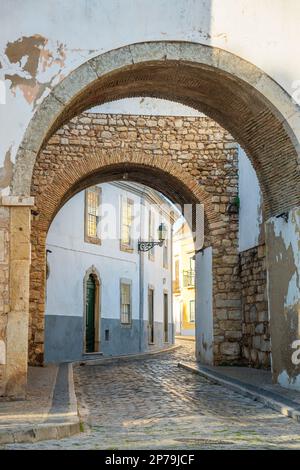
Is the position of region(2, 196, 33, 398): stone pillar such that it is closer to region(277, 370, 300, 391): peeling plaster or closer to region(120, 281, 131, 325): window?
region(277, 370, 300, 391): peeling plaster

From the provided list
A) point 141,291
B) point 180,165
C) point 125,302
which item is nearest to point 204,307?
point 180,165

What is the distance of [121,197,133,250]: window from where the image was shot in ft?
81.5

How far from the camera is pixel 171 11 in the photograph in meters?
9.58

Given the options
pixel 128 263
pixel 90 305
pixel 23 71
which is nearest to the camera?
pixel 23 71

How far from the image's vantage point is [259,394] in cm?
954

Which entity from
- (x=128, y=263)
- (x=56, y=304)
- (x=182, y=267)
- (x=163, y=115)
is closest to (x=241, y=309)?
(x=163, y=115)

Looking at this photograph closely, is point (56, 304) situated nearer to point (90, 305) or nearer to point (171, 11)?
point (90, 305)

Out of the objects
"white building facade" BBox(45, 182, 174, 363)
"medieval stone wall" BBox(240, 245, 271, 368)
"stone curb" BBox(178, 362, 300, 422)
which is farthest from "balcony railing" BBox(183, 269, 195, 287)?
"stone curb" BBox(178, 362, 300, 422)

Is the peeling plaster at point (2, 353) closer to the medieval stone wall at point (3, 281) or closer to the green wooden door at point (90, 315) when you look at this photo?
the medieval stone wall at point (3, 281)

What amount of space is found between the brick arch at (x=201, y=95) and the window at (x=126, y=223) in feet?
45.7

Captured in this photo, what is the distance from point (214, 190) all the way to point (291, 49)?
626cm

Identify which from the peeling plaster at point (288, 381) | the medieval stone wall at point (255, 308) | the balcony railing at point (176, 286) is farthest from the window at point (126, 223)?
the balcony railing at point (176, 286)

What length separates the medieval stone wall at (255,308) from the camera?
1380 cm

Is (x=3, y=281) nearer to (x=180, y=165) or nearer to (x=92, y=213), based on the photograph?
(x=180, y=165)
